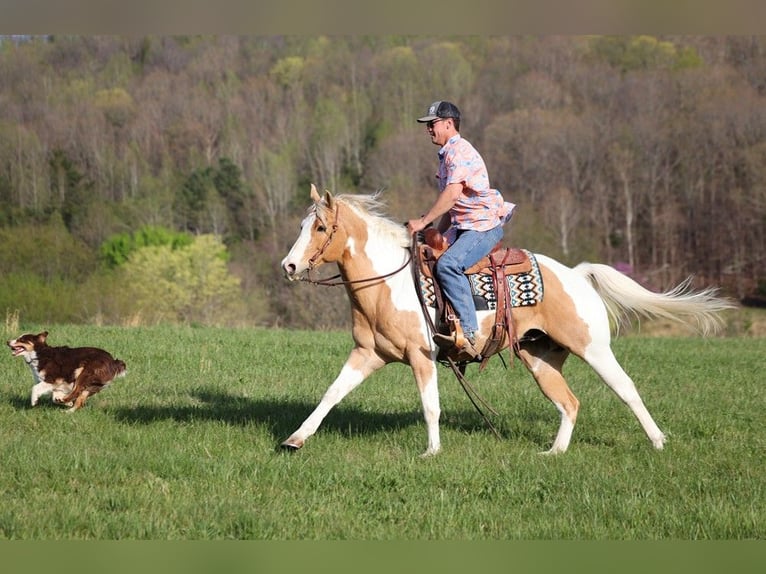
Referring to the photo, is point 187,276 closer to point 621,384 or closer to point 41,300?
point 41,300

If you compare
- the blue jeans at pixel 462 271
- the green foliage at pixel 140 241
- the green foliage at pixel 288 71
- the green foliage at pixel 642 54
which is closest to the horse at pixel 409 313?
the blue jeans at pixel 462 271

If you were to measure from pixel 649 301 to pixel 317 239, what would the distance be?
3.51 m

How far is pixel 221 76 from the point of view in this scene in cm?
9438

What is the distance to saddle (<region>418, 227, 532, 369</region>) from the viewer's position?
28.4 ft

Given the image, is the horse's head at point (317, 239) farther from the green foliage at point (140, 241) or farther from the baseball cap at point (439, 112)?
the green foliage at point (140, 241)

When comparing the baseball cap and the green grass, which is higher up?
the baseball cap

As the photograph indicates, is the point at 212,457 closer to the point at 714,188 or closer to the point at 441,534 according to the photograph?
the point at 441,534

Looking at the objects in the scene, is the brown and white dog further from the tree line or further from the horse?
the tree line

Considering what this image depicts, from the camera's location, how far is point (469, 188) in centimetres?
855

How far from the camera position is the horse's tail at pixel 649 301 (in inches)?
372

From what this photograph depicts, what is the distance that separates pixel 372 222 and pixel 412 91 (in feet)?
275

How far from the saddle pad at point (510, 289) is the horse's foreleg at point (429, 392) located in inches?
21.9

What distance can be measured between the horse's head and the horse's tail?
8.34 feet

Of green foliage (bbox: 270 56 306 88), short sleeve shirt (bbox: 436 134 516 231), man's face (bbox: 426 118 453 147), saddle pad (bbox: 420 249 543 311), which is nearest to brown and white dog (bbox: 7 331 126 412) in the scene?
saddle pad (bbox: 420 249 543 311)
